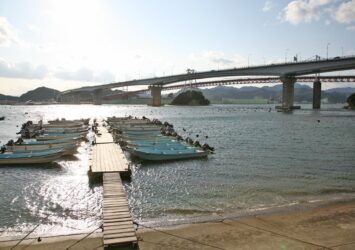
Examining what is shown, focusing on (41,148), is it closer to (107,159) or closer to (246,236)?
(107,159)

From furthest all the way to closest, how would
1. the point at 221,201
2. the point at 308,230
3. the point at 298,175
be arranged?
the point at 298,175
the point at 221,201
the point at 308,230

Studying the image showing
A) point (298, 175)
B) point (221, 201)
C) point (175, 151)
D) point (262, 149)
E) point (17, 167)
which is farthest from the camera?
point (262, 149)

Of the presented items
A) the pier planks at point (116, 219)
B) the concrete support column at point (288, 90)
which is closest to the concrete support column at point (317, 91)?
Result: the concrete support column at point (288, 90)

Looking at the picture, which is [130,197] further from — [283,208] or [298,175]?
[298,175]

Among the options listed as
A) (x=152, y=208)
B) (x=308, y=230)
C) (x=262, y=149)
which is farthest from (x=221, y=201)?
(x=262, y=149)

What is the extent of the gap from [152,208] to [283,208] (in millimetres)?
6838

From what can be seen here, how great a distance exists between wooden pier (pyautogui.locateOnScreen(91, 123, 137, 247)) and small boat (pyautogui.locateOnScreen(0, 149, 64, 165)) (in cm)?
356

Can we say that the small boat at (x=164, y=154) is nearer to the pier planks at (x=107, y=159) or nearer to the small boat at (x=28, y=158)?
the pier planks at (x=107, y=159)

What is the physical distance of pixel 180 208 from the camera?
19.7 meters

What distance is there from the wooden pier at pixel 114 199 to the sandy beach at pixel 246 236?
673 millimetres

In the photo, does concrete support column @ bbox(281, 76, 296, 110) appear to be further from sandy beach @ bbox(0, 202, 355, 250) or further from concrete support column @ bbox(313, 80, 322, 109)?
sandy beach @ bbox(0, 202, 355, 250)

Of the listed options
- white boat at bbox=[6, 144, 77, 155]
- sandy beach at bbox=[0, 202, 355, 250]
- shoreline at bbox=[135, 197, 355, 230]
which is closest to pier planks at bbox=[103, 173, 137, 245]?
sandy beach at bbox=[0, 202, 355, 250]

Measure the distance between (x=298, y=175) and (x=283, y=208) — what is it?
9.23 m

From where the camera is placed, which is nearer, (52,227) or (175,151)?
(52,227)
